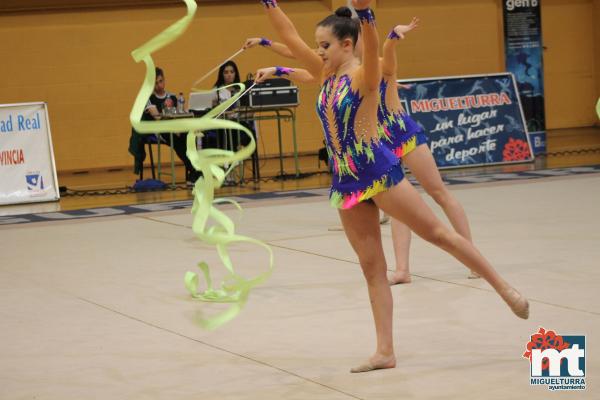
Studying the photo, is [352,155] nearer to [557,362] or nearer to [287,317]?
[557,362]

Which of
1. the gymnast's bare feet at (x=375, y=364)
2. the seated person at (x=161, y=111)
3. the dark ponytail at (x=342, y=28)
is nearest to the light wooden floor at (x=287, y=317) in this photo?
the gymnast's bare feet at (x=375, y=364)

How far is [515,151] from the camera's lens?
13.6m

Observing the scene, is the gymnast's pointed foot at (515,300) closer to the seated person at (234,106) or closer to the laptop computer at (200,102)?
the seated person at (234,106)

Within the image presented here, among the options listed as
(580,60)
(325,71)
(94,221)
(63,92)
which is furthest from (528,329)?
(580,60)

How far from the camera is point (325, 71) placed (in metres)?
4.27

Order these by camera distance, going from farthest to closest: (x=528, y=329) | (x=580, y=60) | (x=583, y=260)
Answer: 1. (x=580, y=60)
2. (x=583, y=260)
3. (x=528, y=329)

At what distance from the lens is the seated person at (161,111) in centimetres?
1266

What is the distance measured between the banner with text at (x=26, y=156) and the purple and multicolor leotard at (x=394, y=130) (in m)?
A: 7.39

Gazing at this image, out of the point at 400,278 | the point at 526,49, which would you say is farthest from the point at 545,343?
the point at 526,49

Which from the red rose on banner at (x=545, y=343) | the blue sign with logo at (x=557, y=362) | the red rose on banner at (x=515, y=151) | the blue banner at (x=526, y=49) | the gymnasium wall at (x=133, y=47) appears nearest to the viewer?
the blue sign with logo at (x=557, y=362)

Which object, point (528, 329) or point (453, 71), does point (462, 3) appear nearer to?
point (453, 71)

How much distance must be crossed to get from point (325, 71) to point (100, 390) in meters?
1.63

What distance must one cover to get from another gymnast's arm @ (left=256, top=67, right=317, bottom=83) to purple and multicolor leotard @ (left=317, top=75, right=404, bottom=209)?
20.8 inches

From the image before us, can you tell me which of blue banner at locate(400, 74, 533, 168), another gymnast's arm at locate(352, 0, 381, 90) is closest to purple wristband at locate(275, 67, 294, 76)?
another gymnast's arm at locate(352, 0, 381, 90)
